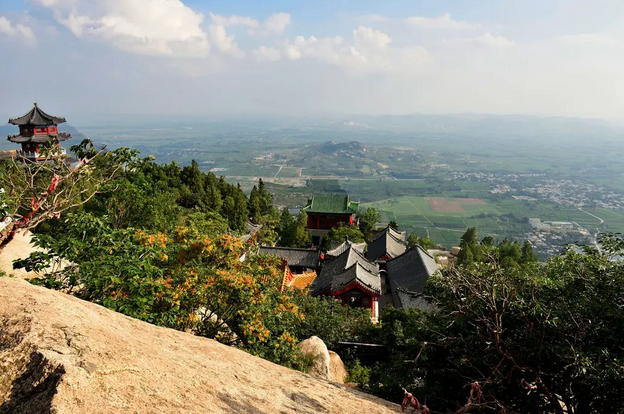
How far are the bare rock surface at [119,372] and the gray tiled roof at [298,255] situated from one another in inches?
745

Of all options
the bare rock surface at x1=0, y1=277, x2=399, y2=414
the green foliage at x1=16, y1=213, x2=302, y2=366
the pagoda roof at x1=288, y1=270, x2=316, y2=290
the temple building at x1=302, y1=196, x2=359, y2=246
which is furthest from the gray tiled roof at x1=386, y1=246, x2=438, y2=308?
the bare rock surface at x1=0, y1=277, x2=399, y2=414

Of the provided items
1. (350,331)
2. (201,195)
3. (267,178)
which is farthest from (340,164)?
(350,331)

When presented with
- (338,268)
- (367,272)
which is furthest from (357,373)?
(338,268)

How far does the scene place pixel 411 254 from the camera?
70.9 ft

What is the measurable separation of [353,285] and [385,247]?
8.69 meters

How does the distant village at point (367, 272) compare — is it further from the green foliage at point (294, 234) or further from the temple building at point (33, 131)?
the temple building at point (33, 131)

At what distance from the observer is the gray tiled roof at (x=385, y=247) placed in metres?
25.5

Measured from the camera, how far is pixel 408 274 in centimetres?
2016

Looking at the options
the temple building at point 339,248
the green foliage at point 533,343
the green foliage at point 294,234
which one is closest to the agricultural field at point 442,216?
the green foliage at point 294,234

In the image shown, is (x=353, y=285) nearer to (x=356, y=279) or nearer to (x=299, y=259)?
(x=356, y=279)

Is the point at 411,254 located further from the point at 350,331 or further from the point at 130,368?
the point at 130,368

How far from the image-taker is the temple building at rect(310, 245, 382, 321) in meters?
17.8

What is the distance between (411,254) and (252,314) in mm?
15749

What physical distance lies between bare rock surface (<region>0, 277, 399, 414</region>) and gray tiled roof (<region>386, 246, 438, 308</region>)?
42.2 ft
